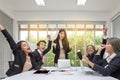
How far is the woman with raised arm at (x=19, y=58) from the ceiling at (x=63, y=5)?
4806 mm

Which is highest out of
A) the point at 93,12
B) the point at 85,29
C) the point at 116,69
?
the point at 93,12

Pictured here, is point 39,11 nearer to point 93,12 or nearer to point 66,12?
A: point 66,12

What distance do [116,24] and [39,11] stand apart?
3.05 m

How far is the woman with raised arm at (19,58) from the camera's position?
3640mm

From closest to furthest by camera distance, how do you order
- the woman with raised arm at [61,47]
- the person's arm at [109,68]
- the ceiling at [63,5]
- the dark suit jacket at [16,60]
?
1. the person's arm at [109,68]
2. the dark suit jacket at [16,60]
3. the woman with raised arm at [61,47]
4. the ceiling at [63,5]

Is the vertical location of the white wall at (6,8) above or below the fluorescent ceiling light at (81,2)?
below

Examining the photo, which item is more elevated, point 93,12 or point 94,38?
point 93,12

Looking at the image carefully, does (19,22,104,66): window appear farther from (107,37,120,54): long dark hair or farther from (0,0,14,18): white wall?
(107,37,120,54): long dark hair

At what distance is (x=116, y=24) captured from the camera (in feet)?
30.0

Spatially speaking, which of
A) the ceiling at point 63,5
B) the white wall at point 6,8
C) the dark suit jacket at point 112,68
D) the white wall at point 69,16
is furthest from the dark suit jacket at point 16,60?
the white wall at point 69,16

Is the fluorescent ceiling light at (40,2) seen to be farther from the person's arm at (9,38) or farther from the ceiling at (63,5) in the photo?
the person's arm at (9,38)

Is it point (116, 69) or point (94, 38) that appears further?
point (94, 38)

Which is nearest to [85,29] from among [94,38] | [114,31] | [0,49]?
[94,38]

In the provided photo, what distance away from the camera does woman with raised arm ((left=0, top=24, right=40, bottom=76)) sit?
364 centimetres
